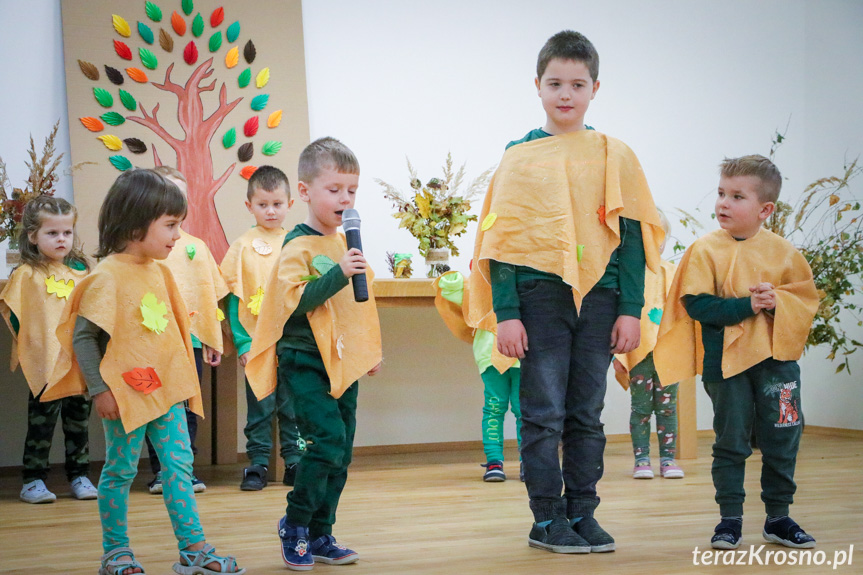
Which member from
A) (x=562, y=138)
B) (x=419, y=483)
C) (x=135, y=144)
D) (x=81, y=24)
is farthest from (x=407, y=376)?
(x=562, y=138)

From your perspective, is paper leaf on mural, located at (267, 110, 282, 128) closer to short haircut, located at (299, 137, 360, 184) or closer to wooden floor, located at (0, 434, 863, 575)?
wooden floor, located at (0, 434, 863, 575)

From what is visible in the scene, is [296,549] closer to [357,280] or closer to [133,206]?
[357,280]

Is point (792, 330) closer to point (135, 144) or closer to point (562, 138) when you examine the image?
point (562, 138)

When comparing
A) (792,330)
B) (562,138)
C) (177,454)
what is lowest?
(177,454)

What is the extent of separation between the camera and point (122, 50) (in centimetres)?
437

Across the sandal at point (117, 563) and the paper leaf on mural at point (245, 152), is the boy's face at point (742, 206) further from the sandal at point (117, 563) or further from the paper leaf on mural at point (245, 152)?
the paper leaf on mural at point (245, 152)

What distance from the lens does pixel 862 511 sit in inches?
109

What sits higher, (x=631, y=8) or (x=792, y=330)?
(x=631, y=8)

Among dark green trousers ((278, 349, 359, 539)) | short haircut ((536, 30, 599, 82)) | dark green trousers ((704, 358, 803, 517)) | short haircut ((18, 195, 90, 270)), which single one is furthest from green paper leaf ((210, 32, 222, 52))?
dark green trousers ((704, 358, 803, 517))

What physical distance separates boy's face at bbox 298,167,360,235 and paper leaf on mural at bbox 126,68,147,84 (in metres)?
2.57

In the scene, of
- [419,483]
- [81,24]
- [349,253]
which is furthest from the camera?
[81,24]

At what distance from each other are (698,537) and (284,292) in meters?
1.28

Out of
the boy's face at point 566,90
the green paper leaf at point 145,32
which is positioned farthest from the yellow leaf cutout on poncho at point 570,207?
the green paper leaf at point 145,32

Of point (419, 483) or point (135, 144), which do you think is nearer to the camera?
point (419, 483)
